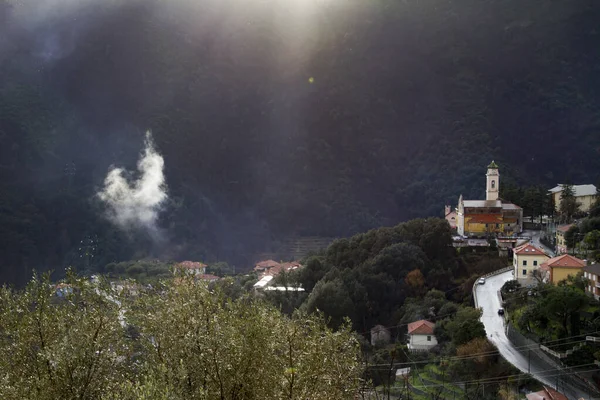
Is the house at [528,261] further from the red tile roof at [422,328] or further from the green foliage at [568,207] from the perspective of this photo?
the green foliage at [568,207]

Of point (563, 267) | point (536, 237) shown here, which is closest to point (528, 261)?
point (563, 267)

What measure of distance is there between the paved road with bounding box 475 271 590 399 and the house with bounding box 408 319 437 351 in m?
2.10

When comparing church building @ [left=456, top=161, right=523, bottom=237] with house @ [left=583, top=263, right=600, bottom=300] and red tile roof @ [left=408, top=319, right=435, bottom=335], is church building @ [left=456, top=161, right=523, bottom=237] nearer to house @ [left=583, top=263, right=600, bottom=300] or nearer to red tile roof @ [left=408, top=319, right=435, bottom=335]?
red tile roof @ [left=408, top=319, right=435, bottom=335]

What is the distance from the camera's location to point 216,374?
7.86m

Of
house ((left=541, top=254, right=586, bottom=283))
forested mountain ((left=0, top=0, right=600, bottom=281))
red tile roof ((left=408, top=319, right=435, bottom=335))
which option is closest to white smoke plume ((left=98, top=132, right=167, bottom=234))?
forested mountain ((left=0, top=0, right=600, bottom=281))

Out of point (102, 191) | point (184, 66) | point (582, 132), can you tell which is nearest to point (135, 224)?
point (102, 191)

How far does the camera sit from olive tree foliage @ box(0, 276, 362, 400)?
306 inches

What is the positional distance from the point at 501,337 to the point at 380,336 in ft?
21.2

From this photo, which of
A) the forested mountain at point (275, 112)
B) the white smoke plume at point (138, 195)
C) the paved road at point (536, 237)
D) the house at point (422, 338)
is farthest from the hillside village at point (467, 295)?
the forested mountain at point (275, 112)

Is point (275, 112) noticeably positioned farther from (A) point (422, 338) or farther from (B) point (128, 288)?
(B) point (128, 288)

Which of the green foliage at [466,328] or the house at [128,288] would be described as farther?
the green foliage at [466,328]

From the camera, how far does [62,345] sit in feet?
25.7

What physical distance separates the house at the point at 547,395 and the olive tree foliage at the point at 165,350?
32.6 ft

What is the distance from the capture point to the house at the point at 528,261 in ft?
90.5
